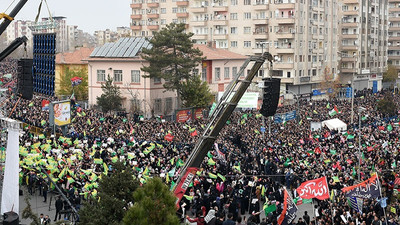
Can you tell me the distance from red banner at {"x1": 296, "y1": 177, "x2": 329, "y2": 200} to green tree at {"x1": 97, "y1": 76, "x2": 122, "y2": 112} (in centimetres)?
3320

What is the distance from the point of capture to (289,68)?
237 ft

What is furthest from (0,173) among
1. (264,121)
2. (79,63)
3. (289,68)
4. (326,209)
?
(289,68)

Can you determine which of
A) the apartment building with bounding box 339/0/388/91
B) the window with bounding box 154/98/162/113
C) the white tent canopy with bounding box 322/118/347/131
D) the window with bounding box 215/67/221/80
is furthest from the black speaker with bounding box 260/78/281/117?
the apartment building with bounding box 339/0/388/91

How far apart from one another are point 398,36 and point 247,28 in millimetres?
44714

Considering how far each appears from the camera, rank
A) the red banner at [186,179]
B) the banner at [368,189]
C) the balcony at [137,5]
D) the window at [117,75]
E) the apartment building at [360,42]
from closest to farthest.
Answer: the red banner at [186,179] < the banner at [368,189] < the window at [117,75] < the balcony at [137,5] < the apartment building at [360,42]

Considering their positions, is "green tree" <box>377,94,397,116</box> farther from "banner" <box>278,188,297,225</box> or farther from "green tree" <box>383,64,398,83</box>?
"green tree" <box>383,64,398,83</box>

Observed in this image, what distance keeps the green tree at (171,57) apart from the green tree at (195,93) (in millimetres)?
553

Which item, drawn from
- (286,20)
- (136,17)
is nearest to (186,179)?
(286,20)

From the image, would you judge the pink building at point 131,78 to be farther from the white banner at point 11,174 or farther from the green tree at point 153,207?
the green tree at point 153,207

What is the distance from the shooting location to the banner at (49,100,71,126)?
3694 centimetres

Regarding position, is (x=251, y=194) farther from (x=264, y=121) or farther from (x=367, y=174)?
(x=264, y=121)

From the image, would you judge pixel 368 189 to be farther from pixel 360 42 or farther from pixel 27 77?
pixel 360 42

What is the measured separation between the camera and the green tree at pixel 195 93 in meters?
52.2

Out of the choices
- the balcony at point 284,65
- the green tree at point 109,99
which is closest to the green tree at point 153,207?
the green tree at point 109,99
